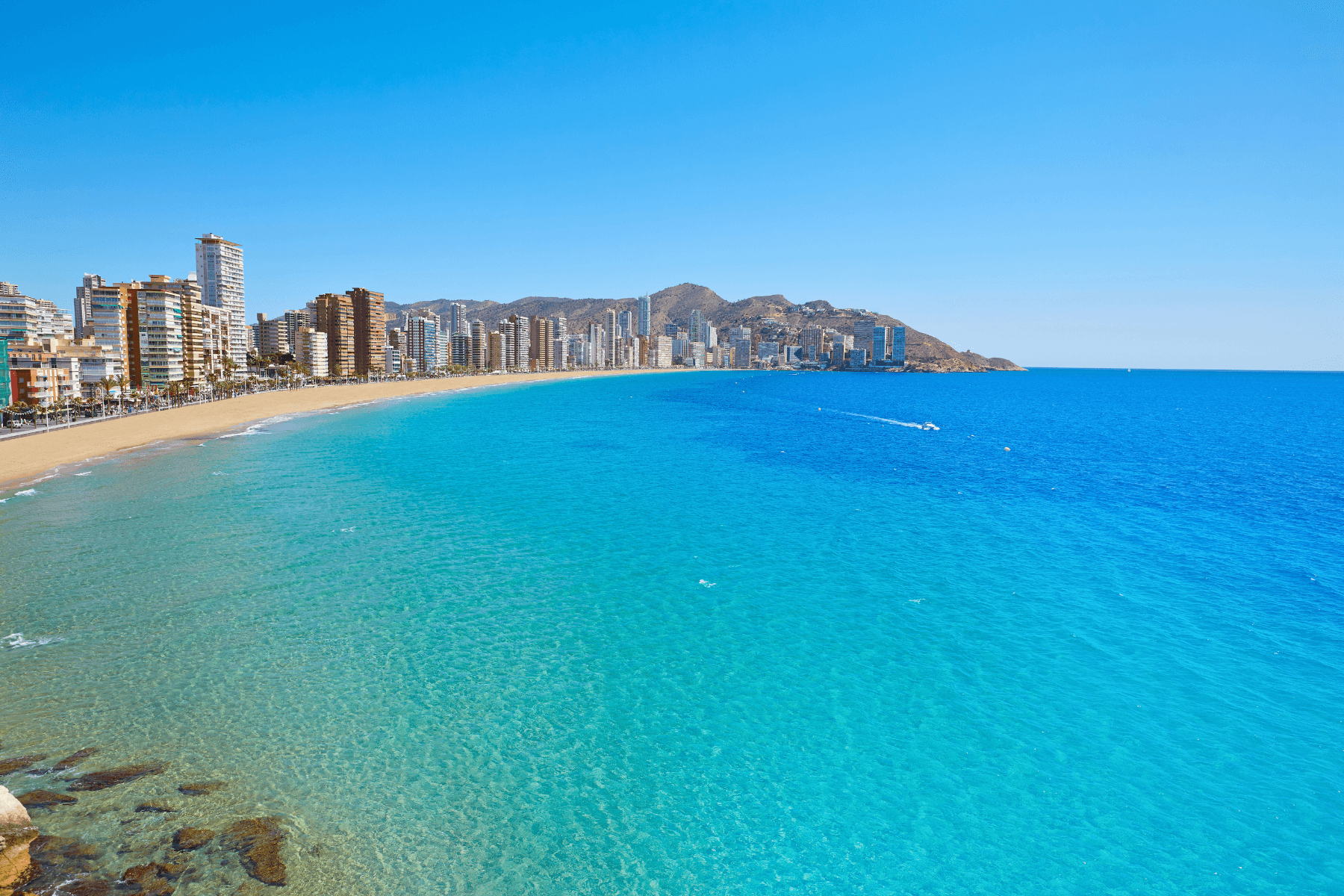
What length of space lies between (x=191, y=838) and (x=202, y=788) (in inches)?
51.0

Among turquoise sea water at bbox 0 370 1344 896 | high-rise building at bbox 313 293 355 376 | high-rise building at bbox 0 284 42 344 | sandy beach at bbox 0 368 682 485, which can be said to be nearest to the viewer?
turquoise sea water at bbox 0 370 1344 896

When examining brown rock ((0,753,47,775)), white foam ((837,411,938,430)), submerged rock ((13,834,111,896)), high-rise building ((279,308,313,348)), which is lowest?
submerged rock ((13,834,111,896))

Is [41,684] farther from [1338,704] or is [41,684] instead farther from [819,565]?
[1338,704]

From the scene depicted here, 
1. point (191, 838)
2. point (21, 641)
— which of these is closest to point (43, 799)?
point (191, 838)

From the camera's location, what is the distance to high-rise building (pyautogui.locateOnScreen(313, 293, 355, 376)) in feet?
541

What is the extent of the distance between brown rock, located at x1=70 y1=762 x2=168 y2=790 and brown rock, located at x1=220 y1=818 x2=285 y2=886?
2.35 meters

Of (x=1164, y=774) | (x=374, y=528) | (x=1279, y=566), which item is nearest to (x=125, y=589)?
(x=374, y=528)

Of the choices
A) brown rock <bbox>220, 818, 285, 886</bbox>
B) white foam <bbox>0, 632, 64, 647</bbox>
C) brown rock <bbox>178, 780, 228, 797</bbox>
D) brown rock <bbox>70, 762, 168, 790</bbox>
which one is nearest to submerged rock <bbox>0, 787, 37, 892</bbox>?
brown rock <bbox>70, 762, 168, 790</bbox>

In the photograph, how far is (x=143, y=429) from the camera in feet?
185

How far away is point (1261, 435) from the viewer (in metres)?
71.5

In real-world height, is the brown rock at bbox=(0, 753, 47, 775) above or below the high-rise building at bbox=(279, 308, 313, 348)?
below

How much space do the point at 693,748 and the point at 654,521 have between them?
1640 centimetres

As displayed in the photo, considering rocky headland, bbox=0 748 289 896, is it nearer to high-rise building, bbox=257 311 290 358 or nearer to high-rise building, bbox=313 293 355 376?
high-rise building, bbox=313 293 355 376

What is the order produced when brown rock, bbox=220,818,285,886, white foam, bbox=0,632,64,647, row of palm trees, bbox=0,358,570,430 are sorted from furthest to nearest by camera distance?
row of palm trees, bbox=0,358,570,430, white foam, bbox=0,632,64,647, brown rock, bbox=220,818,285,886
